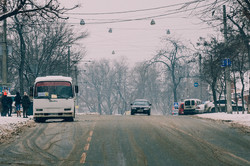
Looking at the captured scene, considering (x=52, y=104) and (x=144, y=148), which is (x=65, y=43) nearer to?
(x=52, y=104)

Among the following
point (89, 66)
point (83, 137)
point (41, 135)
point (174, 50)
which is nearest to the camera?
point (83, 137)

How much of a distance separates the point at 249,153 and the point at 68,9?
927 cm

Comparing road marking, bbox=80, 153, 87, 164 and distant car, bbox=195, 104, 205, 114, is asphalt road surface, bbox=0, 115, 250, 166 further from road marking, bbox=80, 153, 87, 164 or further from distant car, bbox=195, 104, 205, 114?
distant car, bbox=195, 104, 205, 114

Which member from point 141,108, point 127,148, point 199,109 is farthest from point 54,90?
point 199,109

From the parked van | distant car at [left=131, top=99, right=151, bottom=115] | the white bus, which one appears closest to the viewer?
the white bus

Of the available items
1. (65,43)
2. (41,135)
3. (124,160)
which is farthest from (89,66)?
(124,160)

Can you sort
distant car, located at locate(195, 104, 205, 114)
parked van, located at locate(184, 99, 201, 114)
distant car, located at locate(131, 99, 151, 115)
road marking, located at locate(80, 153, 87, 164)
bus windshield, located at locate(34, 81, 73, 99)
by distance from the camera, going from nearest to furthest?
1. road marking, located at locate(80, 153, 87, 164)
2. bus windshield, located at locate(34, 81, 73, 99)
3. distant car, located at locate(131, 99, 151, 115)
4. distant car, located at locate(195, 104, 205, 114)
5. parked van, located at locate(184, 99, 201, 114)

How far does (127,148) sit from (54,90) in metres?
14.2

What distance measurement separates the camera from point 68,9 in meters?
19.0

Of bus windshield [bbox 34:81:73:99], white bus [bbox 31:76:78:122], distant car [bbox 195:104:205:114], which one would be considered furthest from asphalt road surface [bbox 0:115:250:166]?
distant car [bbox 195:104:205:114]

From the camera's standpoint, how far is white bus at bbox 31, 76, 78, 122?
27562mm

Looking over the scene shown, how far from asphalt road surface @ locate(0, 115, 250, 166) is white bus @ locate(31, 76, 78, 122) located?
7298 mm

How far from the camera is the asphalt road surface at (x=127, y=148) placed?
39.2ft

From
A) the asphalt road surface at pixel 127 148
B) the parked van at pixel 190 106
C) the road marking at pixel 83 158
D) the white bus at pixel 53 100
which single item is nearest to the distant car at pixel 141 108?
the parked van at pixel 190 106
